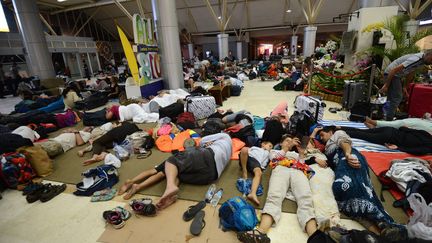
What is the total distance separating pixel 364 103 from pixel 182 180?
5041 mm

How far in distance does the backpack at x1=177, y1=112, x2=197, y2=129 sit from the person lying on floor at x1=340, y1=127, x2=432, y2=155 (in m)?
3.39

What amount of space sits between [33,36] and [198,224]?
1267cm

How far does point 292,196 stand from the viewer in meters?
2.78

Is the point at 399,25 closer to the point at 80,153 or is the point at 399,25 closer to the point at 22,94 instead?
the point at 80,153

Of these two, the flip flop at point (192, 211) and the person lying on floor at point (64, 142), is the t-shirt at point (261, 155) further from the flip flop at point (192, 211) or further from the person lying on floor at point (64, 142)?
the person lying on floor at point (64, 142)

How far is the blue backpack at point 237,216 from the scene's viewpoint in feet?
7.45

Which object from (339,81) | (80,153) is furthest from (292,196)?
(339,81)

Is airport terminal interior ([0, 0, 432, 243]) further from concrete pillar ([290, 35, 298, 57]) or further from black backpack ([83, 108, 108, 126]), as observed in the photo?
concrete pillar ([290, 35, 298, 57])

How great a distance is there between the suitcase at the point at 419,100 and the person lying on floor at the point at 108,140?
21.4 feet

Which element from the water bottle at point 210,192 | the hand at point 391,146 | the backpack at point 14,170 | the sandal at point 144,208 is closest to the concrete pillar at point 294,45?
the hand at point 391,146

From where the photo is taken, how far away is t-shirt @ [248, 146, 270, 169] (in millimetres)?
3441

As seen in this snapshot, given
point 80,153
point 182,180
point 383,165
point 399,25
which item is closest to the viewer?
point 182,180

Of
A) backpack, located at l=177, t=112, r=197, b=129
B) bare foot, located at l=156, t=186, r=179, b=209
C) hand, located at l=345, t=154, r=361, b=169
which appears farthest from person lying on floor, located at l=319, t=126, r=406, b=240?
backpack, located at l=177, t=112, r=197, b=129

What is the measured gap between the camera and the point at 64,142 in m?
4.51
